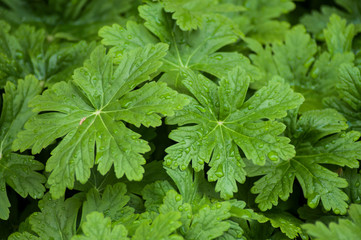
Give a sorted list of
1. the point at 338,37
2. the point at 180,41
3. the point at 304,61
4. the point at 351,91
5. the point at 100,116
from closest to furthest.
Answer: the point at 100,116 → the point at 351,91 → the point at 180,41 → the point at 304,61 → the point at 338,37

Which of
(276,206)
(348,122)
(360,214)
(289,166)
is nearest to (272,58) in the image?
(348,122)

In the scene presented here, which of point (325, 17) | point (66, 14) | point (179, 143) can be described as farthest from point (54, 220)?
point (325, 17)

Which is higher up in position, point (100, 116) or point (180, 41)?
point (180, 41)

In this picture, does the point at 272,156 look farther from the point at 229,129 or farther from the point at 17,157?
the point at 17,157

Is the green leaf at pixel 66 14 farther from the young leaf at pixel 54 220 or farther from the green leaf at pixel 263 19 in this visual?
the young leaf at pixel 54 220

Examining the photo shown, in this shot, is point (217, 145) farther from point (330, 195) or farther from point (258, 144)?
point (330, 195)

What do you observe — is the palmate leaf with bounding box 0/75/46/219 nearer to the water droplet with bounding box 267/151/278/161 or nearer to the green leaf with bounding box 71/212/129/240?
the green leaf with bounding box 71/212/129/240
